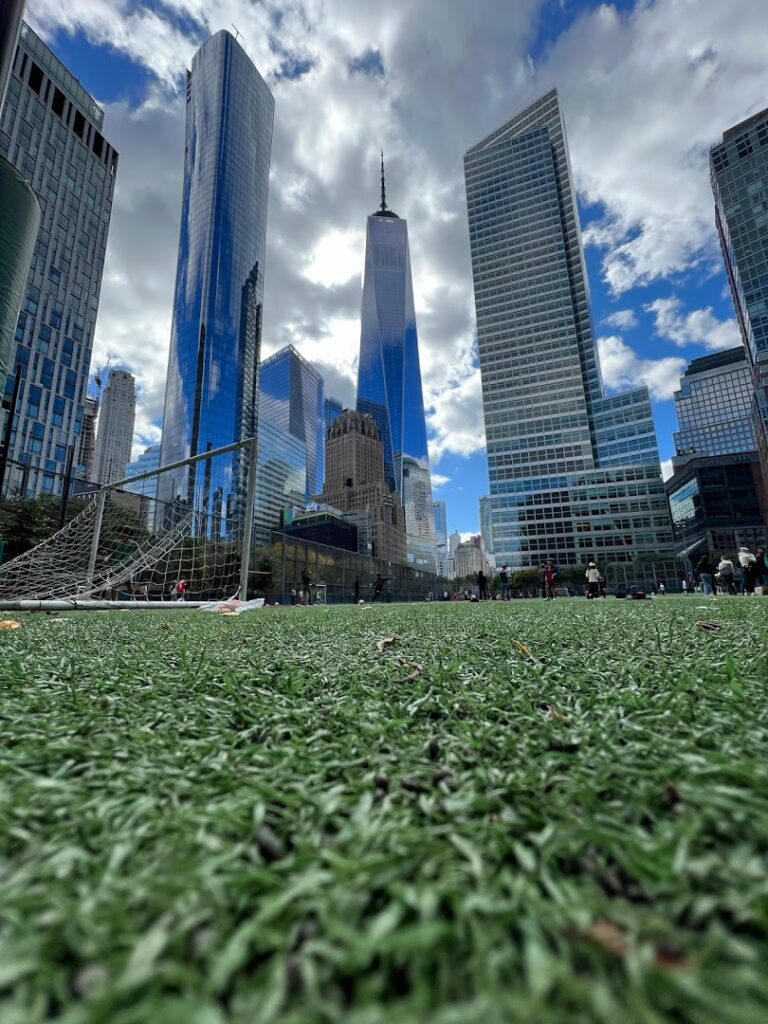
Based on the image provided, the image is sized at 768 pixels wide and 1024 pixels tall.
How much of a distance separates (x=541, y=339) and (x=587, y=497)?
35.9 metres

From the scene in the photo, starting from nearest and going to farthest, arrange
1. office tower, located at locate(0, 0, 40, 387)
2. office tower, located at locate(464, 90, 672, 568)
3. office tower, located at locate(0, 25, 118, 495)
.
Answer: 1. office tower, located at locate(0, 0, 40, 387)
2. office tower, located at locate(0, 25, 118, 495)
3. office tower, located at locate(464, 90, 672, 568)

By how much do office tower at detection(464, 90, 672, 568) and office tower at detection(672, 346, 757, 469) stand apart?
220 feet

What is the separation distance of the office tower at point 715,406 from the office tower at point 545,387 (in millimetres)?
67099

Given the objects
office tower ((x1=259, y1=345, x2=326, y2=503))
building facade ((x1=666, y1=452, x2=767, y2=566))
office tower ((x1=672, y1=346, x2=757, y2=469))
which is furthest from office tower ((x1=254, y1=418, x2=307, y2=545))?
office tower ((x1=672, y1=346, x2=757, y2=469))

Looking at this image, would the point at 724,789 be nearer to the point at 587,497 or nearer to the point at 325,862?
the point at 325,862

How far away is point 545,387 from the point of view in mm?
87625

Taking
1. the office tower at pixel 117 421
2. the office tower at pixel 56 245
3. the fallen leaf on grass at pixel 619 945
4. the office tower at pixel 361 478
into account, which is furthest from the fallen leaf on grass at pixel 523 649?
the office tower at pixel 117 421

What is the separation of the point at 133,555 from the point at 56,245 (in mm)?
73289

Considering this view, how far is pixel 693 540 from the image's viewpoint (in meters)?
68.4

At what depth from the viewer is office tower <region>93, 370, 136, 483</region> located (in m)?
130

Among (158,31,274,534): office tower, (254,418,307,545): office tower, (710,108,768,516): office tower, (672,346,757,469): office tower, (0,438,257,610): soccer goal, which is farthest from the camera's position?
(672,346,757,469): office tower

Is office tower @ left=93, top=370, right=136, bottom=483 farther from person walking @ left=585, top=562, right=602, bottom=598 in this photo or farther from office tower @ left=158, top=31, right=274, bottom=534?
person walking @ left=585, top=562, right=602, bottom=598

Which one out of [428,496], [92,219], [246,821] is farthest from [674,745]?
[428,496]

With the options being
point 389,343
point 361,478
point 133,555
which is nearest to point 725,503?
point 133,555
